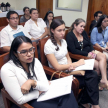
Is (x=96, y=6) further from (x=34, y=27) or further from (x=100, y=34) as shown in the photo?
(x=34, y=27)

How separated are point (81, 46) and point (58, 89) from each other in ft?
3.18

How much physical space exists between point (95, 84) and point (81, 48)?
0.67 m

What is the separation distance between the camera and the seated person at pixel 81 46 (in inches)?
70.0

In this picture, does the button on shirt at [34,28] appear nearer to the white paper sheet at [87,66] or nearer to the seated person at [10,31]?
the seated person at [10,31]

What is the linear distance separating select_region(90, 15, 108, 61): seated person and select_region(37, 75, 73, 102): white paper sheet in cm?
133

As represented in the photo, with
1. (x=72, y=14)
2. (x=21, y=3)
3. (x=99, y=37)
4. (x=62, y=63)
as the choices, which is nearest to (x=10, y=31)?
(x=62, y=63)

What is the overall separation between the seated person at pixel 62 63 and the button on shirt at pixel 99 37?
97cm

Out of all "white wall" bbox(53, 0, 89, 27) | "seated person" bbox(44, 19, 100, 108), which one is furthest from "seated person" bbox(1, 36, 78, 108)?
"white wall" bbox(53, 0, 89, 27)

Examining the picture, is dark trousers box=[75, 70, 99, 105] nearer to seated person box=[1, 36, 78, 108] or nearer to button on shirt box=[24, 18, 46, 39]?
seated person box=[1, 36, 78, 108]

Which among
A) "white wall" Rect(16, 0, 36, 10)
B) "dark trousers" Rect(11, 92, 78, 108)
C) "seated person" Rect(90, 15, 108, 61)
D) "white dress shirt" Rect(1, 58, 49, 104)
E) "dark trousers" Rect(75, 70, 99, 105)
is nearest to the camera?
"white dress shirt" Rect(1, 58, 49, 104)

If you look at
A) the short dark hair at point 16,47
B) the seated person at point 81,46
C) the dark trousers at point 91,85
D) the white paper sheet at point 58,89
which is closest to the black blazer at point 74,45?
the seated person at point 81,46

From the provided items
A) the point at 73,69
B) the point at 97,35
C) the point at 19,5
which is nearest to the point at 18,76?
the point at 73,69

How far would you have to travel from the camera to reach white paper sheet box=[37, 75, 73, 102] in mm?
1049

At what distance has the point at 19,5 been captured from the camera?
17.9ft
